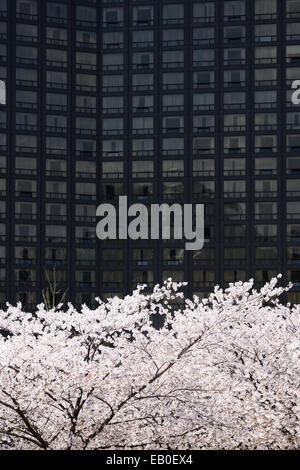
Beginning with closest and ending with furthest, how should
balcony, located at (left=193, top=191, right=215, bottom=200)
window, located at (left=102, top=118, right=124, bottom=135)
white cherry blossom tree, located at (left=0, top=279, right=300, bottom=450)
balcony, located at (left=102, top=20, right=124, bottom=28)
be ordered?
white cherry blossom tree, located at (left=0, top=279, right=300, bottom=450) → balcony, located at (left=193, top=191, right=215, bottom=200) → window, located at (left=102, top=118, right=124, bottom=135) → balcony, located at (left=102, top=20, right=124, bottom=28)

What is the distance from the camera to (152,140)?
10456 cm

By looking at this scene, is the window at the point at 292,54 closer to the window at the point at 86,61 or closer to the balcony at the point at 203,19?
the balcony at the point at 203,19

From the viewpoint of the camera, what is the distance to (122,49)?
107062 mm

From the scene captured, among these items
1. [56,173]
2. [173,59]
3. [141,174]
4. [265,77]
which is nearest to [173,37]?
[173,59]

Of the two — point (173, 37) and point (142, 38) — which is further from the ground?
point (142, 38)

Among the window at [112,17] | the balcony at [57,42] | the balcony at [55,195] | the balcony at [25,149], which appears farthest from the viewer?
the window at [112,17]

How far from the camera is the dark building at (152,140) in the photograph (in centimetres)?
10200

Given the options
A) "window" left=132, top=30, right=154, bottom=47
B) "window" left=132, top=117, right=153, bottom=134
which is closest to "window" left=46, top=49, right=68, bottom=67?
"window" left=132, top=30, right=154, bottom=47

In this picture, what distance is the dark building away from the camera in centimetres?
10200

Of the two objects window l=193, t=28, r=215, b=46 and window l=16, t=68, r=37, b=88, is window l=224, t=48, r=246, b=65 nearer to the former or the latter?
window l=193, t=28, r=215, b=46

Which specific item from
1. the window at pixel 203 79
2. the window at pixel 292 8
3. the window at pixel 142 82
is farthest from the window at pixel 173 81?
the window at pixel 292 8

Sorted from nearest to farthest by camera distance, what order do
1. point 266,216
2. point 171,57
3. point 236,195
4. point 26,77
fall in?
point 266,216, point 236,195, point 26,77, point 171,57

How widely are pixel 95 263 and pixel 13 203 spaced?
1492 centimetres

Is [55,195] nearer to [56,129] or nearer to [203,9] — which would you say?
[56,129]
